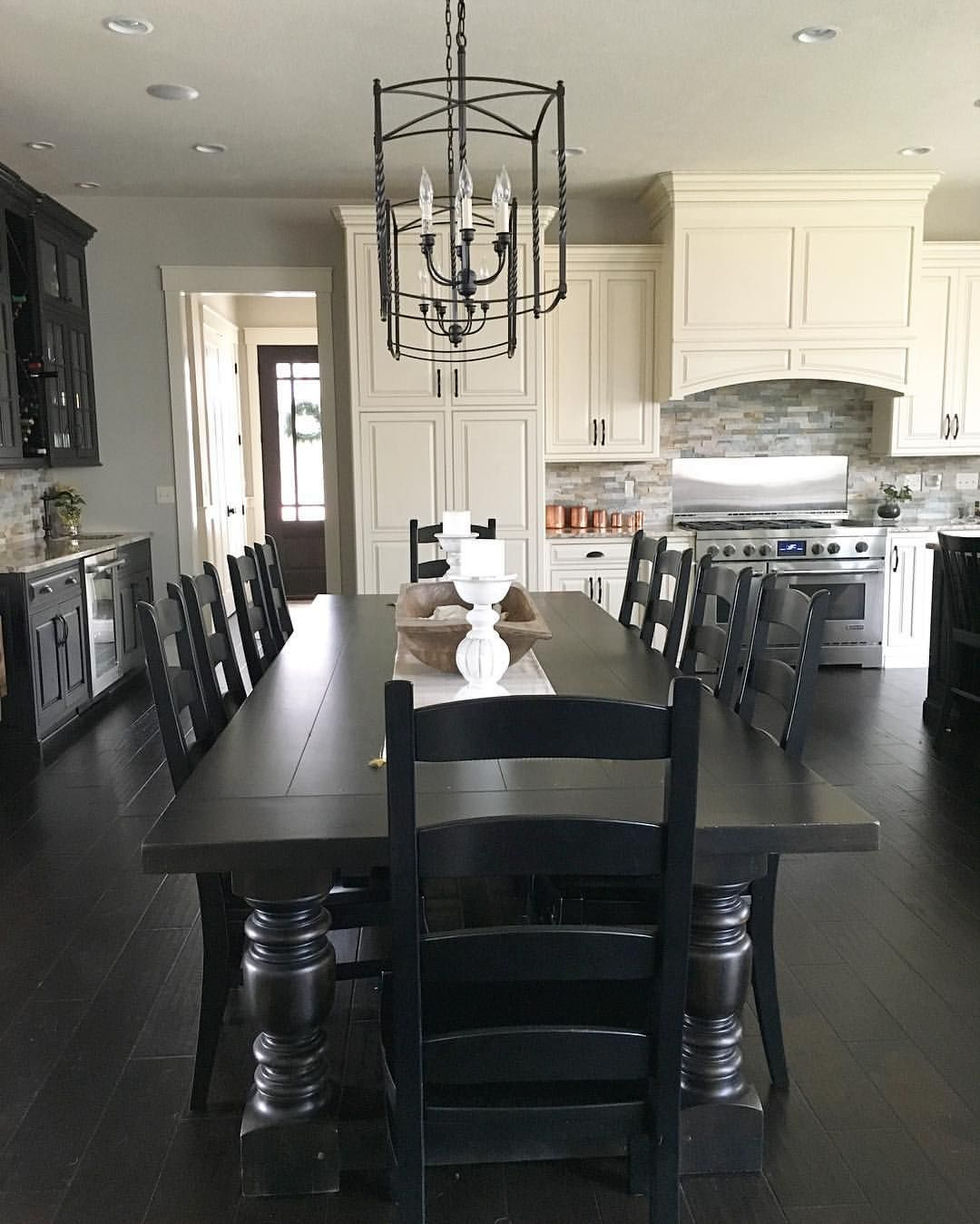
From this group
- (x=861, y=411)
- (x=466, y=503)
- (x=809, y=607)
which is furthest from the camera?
(x=861, y=411)

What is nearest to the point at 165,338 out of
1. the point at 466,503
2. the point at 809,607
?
the point at 466,503

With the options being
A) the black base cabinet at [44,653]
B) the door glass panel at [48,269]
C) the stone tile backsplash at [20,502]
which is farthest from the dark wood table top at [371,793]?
the door glass panel at [48,269]

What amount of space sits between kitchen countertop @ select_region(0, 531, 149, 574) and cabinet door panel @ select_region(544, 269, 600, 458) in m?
2.69

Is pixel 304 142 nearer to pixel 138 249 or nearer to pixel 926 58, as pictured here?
pixel 138 249

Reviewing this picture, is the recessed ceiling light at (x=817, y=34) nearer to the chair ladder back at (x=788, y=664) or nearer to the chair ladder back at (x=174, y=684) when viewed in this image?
the chair ladder back at (x=788, y=664)

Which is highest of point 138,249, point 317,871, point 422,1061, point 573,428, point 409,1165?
point 138,249

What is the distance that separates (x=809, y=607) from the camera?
2.11m

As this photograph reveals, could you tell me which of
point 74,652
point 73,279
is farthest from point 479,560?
point 73,279

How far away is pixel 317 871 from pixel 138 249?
18.9ft

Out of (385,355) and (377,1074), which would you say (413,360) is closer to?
(385,355)

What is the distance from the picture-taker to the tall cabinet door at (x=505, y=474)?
6.15 m

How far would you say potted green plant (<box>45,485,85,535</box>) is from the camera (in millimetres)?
6227

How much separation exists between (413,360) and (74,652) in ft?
8.22

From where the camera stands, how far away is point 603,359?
6371 mm
